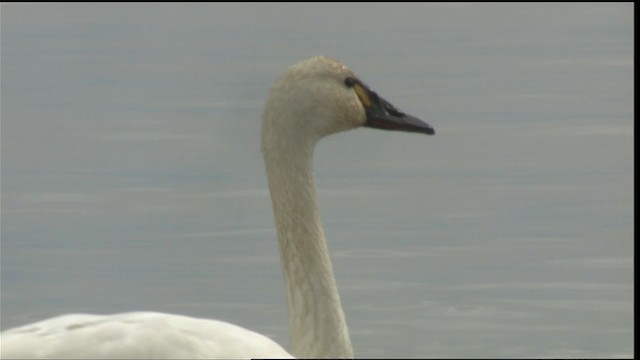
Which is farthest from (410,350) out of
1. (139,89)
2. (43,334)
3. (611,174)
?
(139,89)

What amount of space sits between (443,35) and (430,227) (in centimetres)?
996

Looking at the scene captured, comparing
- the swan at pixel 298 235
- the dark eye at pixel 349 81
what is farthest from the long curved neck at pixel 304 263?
the dark eye at pixel 349 81

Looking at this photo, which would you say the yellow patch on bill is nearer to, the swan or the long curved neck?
the swan

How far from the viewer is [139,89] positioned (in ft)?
59.7

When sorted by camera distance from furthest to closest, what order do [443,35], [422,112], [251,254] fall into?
[443,35], [422,112], [251,254]

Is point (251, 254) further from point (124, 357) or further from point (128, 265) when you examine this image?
point (124, 357)

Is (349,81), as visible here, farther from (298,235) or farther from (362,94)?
(298,235)

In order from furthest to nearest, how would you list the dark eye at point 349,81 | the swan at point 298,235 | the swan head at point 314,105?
1. the dark eye at point 349,81
2. the swan head at point 314,105
3. the swan at point 298,235

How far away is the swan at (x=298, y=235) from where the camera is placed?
684 cm

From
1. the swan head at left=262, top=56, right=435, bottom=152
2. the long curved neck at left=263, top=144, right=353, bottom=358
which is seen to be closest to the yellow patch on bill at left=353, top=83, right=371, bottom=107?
the swan head at left=262, top=56, right=435, bottom=152

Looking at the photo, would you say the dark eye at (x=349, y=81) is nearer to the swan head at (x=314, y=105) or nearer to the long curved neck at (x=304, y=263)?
the swan head at (x=314, y=105)

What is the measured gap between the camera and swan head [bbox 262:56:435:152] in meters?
7.35

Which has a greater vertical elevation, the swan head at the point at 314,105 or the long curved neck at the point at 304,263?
the swan head at the point at 314,105

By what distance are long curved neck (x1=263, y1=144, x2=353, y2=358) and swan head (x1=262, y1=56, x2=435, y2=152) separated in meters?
0.06
